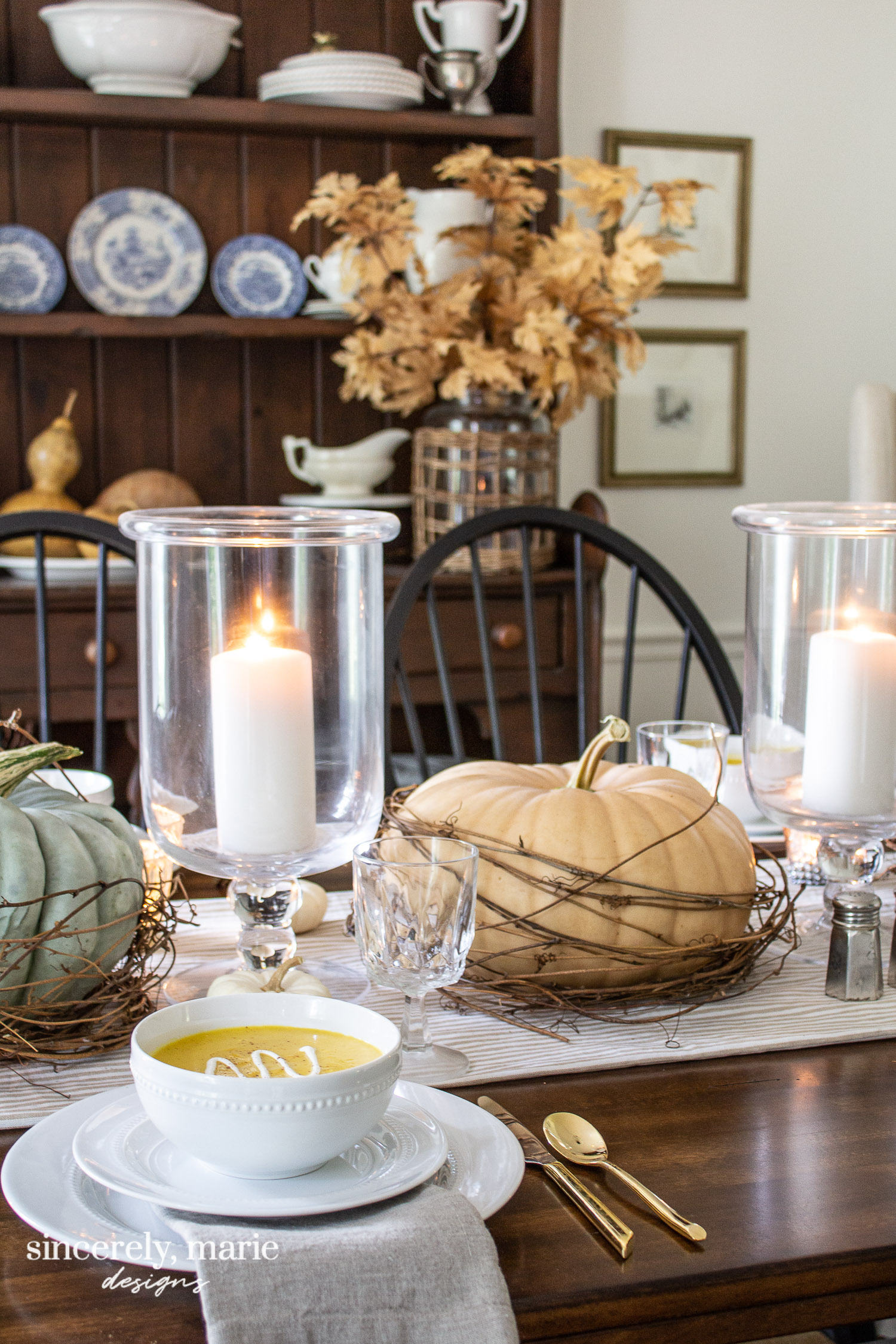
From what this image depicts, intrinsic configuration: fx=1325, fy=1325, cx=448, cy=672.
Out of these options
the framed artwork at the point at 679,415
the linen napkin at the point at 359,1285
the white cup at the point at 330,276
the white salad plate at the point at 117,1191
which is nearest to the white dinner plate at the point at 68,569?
the white cup at the point at 330,276

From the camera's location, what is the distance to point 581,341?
199 centimetres

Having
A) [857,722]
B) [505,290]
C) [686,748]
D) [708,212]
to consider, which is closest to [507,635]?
[505,290]

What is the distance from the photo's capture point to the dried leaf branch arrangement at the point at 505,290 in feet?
6.19

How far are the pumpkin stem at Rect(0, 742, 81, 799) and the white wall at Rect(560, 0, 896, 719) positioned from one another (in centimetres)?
202

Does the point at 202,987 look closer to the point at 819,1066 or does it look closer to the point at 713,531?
the point at 819,1066

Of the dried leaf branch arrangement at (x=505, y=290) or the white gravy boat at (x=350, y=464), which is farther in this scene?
the white gravy boat at (x=350, y=464)

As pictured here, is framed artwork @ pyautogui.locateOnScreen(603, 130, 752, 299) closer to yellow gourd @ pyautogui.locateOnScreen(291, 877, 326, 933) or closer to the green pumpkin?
yellow gourd @ pyautogui.locateOnScreen(291, 877, 326, 933)

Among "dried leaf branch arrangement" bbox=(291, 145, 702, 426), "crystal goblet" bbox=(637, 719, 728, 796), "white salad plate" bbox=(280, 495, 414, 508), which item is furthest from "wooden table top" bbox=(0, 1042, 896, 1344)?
"white salad plate" bbox=(280, 495, 414, 508)

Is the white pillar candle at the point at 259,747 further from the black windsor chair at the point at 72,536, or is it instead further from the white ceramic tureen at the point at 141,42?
the white ceramic tureen at the point at 141,42

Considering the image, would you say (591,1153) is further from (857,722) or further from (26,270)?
(26,270)

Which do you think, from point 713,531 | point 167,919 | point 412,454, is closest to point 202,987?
point 167,919

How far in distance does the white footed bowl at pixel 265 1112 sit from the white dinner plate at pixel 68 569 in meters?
1.65

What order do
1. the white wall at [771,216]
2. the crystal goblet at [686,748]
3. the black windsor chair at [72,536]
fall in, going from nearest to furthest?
the crystal goblet at [686,748]
the black windsor chair at [72,536]
the white wall at [771,216]

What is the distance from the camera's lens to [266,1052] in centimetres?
58
